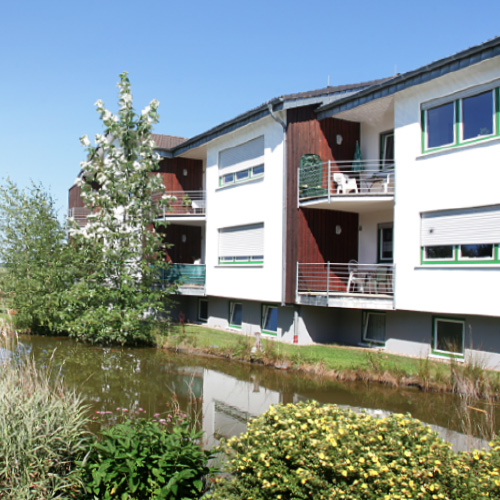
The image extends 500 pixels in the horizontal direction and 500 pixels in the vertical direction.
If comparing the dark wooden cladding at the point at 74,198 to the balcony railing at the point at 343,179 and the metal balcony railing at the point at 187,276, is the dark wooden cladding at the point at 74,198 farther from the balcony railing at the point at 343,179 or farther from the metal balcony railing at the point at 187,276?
the balcony railing at the point at 343,179

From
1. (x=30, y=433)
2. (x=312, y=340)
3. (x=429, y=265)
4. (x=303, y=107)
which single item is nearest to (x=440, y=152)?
(x=429, y=265)

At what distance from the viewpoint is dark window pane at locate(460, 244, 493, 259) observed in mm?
13555

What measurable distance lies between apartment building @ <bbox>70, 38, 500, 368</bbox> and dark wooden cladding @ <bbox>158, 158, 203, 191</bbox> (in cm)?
134

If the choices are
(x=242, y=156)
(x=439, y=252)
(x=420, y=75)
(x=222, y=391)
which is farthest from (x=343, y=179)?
(x=222, y=391)

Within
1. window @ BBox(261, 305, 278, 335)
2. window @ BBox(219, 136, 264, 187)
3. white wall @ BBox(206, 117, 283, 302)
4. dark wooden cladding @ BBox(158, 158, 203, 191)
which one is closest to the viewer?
white wall @ BBox(206, 117, 283, 302)

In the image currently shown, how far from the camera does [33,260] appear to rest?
70.3 ft

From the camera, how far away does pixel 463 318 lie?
14391 millimetres

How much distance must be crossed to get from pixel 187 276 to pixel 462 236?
1290cm

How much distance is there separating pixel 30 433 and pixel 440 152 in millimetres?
12599

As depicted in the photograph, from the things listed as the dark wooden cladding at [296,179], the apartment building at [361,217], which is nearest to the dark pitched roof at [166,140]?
the apartment building at [361,217]

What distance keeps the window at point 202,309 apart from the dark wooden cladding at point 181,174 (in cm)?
574

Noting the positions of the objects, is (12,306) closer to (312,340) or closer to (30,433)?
(312,340)

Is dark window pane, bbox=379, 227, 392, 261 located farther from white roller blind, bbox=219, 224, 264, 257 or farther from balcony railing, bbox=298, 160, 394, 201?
white roller blind, bbox=219, 224, 264, 257

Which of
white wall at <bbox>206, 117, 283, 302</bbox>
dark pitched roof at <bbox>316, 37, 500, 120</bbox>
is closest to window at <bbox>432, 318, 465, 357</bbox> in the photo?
white wall at <bbox>206, 117, 283, 302</bbox>
